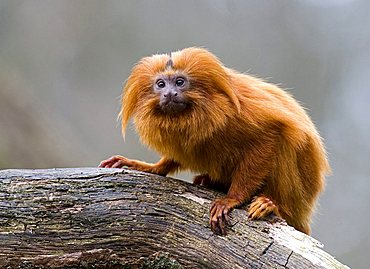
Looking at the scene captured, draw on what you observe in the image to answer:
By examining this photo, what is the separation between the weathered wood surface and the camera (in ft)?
8.82

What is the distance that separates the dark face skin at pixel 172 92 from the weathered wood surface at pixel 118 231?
1.32 feet

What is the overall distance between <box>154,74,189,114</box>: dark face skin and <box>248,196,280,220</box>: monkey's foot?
23.1 inches

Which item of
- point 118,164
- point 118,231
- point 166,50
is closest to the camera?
point 118,231

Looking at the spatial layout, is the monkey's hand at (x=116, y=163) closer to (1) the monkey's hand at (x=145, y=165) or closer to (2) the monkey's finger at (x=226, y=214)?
(1) the monkey's hand at (x=145, y=165)

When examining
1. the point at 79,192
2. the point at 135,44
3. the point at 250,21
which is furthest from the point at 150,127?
the point at 250,21

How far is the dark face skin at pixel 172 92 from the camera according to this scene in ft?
9.65

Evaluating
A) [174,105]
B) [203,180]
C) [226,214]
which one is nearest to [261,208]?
[226,214]

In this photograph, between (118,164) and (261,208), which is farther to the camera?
(118,164)

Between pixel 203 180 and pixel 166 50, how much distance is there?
2.85m

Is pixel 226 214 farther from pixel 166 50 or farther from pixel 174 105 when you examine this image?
pixel 166 50

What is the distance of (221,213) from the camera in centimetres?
284

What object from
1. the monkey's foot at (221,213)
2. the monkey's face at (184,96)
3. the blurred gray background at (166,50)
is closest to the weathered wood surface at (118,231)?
the monkey's foot at (221,213)

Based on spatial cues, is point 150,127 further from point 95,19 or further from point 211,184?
point 95,19

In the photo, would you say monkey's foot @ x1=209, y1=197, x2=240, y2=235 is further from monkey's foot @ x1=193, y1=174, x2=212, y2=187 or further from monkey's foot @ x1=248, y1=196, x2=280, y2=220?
monkey's foot @ x1=193, y1=174, x2=212, y2=187
